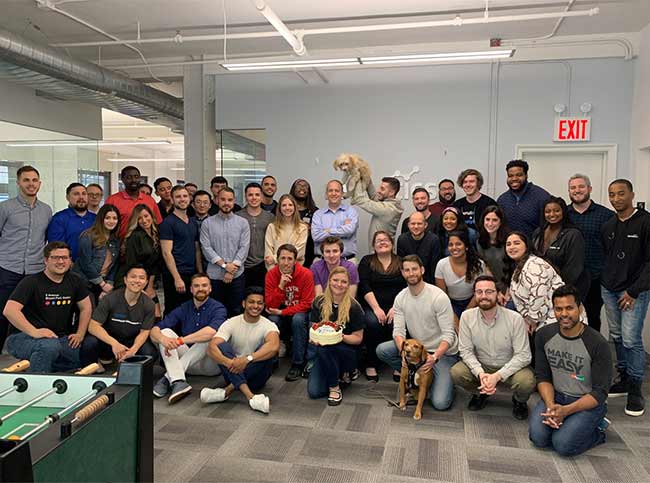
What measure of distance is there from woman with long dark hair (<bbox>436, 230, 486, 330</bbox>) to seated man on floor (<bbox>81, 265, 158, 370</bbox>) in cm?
234

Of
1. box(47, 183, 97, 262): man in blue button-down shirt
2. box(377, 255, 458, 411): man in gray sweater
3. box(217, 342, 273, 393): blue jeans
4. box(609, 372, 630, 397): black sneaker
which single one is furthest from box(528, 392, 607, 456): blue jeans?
box(47, 183, 97, 262): man in blue button-down shirt

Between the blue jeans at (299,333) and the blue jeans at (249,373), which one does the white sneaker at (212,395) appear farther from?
the blue jeans at (299,333)

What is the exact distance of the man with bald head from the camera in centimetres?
449

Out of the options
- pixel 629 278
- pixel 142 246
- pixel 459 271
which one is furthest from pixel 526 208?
pixel 142 246

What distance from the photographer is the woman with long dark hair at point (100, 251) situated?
14.7 ft

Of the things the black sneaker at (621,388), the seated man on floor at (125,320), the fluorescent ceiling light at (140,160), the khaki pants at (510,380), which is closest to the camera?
the khaki pants at (510,380)

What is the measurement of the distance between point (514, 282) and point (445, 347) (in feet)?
2.31

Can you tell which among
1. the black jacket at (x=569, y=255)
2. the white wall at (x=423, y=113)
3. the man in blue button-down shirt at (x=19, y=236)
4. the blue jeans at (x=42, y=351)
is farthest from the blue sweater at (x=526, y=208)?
the man in blue button-down shirt at (x=19, y=236)

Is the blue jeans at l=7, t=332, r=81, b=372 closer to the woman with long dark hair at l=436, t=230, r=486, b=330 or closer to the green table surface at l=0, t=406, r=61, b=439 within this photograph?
the green table surface at l=0, t=406, r=61, b=439

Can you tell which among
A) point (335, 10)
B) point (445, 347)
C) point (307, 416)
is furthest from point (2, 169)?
point (445, 347)

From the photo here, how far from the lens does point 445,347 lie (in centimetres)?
368

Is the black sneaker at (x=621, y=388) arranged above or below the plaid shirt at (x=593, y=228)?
below

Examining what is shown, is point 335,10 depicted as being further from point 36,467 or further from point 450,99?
point 36,467

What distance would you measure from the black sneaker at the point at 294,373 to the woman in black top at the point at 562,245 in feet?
6.79
